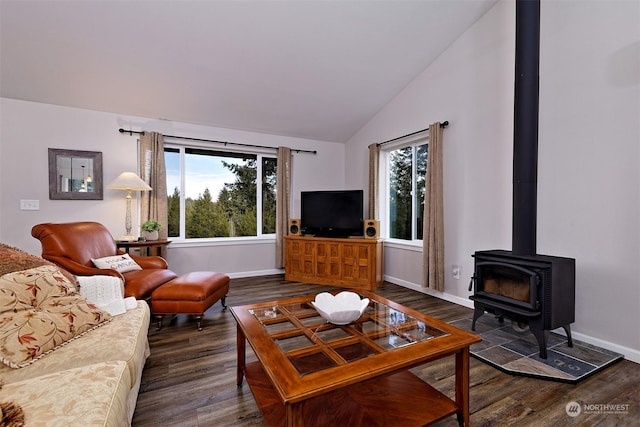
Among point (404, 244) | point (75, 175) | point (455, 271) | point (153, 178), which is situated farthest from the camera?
point (404, 244)

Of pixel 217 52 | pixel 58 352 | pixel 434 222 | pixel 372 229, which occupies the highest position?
pixel 217 52

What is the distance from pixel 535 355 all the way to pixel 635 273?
36.2 inches

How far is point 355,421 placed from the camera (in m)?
1.35

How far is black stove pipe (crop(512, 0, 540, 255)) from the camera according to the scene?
7.76 feet

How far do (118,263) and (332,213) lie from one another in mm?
2739

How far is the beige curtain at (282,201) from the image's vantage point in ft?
15.8

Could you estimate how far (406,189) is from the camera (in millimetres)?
4328

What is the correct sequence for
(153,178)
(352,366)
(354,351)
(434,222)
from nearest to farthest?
1. (352,366)
2. (354,351)
3. (434,222)
4. (153,178)

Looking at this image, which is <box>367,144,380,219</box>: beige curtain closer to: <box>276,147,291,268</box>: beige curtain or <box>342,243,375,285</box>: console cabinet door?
<box>342,243,375,285</box>: console cabinet door

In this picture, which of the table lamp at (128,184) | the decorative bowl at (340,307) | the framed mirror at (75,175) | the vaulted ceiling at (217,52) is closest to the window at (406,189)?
the vaulted ceiling at (217,52)

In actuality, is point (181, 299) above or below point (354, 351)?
below

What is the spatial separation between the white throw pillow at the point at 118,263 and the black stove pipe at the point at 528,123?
11.6 feet

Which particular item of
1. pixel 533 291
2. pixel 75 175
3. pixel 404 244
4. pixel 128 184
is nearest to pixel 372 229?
pixel 404 244

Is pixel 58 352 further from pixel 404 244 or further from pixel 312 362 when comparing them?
pixel 404 244
